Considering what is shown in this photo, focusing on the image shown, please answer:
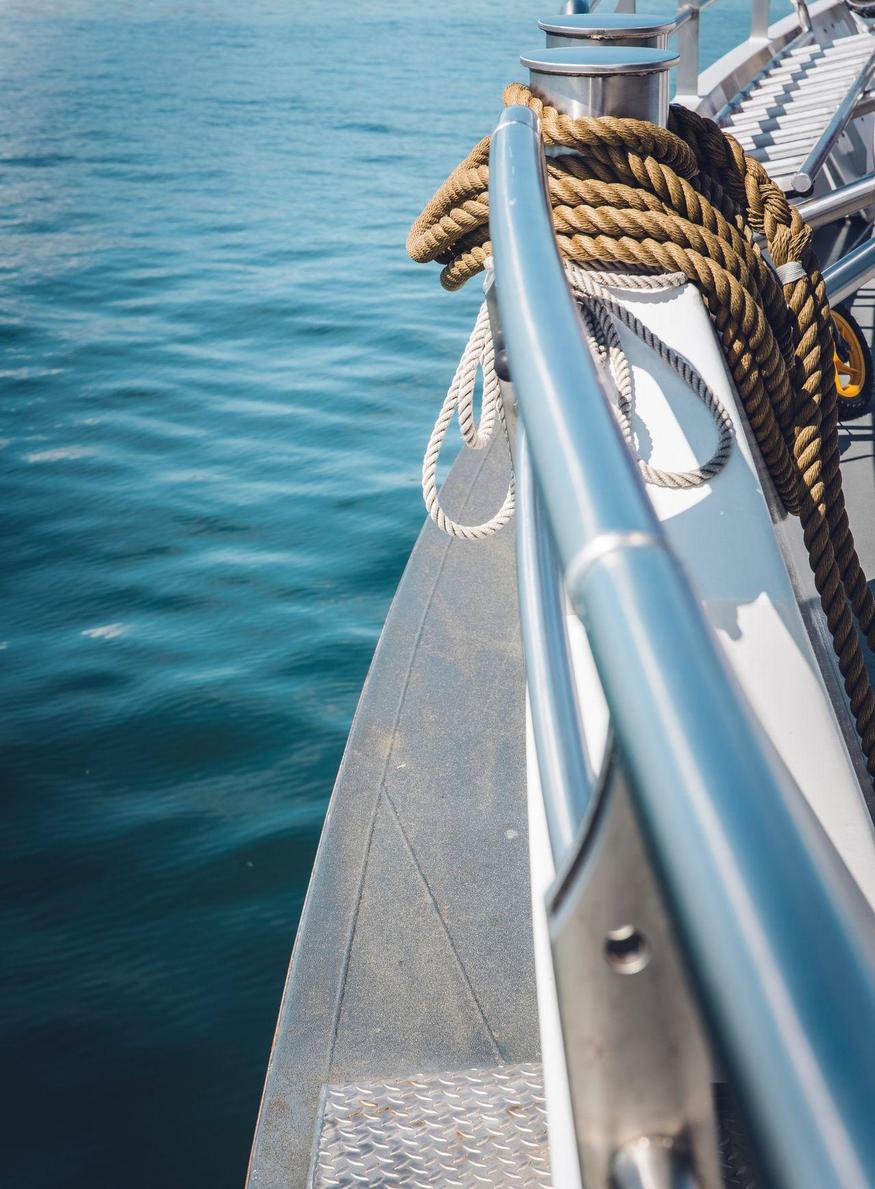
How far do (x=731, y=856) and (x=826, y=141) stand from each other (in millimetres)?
2493

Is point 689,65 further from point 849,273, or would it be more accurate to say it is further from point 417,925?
point 417,925

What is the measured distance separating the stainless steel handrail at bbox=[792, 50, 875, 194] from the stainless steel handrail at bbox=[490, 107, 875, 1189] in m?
1.95

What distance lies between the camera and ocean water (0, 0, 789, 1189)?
2207 mm

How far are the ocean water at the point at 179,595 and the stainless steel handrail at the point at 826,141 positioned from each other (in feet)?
5.89

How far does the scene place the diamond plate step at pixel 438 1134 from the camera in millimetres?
1202

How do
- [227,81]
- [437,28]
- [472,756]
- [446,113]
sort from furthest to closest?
1. [437,28]
2. [227,81]
3. [446,113]
4. [472,756]

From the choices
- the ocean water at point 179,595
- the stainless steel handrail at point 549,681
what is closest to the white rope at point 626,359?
the stainless steel handrail at point 549,681

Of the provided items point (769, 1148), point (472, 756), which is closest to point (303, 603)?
point (472, 756)

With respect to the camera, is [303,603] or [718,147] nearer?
[718,147]

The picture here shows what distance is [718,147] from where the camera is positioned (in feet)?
4.19

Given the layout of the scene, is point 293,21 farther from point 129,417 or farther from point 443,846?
point 443,846

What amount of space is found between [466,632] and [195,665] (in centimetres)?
140

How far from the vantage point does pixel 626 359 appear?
42.8 inches

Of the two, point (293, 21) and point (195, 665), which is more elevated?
point (293, 21)
